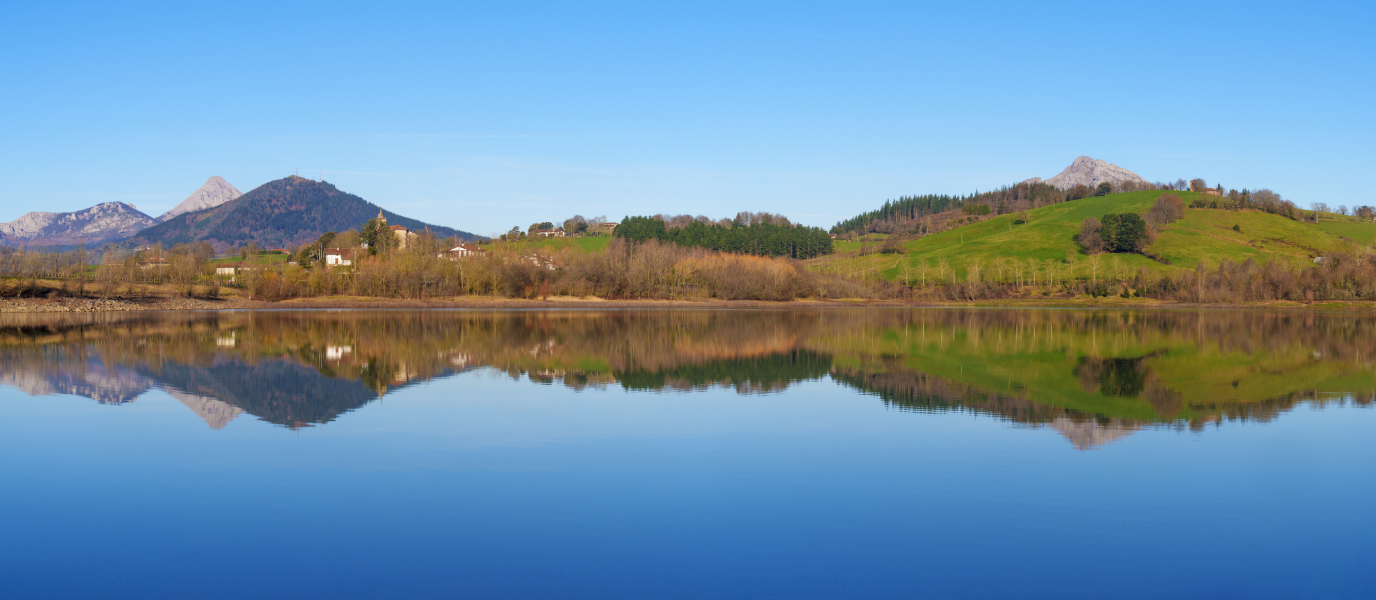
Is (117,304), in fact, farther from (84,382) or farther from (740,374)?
(740,374)

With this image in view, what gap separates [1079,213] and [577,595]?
6469 inches

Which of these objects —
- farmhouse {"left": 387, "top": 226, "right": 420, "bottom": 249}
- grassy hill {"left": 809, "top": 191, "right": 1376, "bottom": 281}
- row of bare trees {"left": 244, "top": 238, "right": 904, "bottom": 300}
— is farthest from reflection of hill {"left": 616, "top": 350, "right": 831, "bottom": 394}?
grassy hill {"left": 809, "top": 191, "right": 1376, "bottom": 281}

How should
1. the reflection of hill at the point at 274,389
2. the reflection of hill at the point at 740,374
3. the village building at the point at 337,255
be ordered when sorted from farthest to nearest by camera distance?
the village building at the point at 337,255
the reflection of hill at the point at 740,374
the reflection of hill at the point at 274,389

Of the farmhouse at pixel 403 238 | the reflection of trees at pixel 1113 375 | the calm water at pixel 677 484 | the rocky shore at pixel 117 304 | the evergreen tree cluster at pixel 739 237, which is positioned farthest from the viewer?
the evergreen tree cluster at pixel 739 237

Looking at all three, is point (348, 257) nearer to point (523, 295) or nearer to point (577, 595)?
point (523, 295)

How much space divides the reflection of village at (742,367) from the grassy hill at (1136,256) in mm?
85001

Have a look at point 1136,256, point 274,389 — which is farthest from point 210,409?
point 1136,256

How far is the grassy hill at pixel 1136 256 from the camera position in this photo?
119050 mm

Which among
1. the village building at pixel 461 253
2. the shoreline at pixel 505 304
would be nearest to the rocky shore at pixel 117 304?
the shoreline at pixel 505 304

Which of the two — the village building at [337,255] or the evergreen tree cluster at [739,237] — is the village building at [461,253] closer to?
the village building at [337,255]

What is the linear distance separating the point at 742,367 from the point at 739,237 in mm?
124351

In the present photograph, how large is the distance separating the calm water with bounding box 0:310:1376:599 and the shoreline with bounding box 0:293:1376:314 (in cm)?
5769

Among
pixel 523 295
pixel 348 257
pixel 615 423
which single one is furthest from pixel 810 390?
pixel 348 257

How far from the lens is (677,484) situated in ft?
34.6
